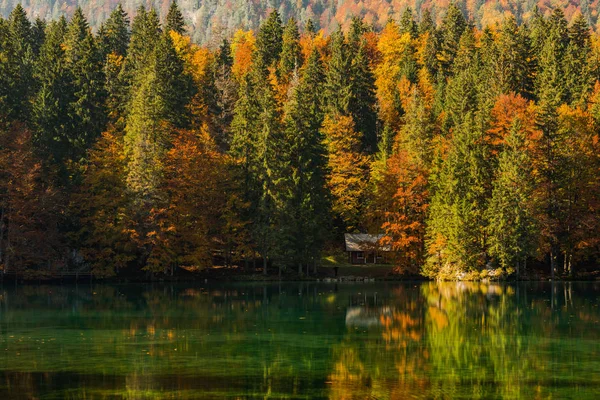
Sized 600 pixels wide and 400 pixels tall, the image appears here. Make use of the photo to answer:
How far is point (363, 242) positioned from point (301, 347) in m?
61.3

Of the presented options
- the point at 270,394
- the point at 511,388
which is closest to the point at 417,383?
the point at 511,388

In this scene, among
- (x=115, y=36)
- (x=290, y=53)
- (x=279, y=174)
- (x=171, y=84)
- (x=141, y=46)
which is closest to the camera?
(x=279, y=174)

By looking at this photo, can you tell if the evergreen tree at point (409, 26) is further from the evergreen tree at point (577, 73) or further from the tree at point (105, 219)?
the tree at point (105, 219)

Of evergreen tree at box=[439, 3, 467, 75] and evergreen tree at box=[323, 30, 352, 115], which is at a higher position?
evergreen tree at box=[439, 3, 467, 75]

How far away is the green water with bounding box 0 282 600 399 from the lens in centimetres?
2700

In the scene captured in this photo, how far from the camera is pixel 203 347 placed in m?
36.2

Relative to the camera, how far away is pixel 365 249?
9650 cm

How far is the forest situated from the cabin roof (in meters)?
1.29

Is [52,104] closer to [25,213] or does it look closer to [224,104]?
[25,213]

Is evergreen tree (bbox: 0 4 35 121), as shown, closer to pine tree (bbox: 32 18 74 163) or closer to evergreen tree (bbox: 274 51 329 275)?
pine tree (bbox: 32 18 74 163)

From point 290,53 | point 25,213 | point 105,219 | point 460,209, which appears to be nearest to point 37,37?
point 290,53

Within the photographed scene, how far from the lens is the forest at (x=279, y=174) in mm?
85000

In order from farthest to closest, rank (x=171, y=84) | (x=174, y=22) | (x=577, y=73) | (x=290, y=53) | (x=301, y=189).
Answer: (x=174, y=22) → (x=290, y=53) → (x=577, y=73) → (x=171, y=84) → (x=301, y=189)

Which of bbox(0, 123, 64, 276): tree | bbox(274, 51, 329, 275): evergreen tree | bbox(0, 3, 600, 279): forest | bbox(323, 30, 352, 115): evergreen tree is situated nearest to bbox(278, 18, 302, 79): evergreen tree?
bbox(323, 30, 352, 115): evergreen tree
